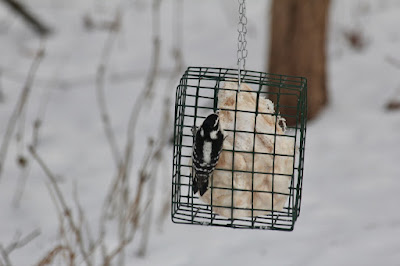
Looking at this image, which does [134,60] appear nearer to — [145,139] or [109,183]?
[145,139]

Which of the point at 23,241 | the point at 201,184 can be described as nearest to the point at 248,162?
the point at 201,184

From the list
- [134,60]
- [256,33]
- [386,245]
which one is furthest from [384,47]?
[386,245]

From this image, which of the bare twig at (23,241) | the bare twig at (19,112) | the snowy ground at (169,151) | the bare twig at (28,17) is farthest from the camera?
the bare twig at (28,17)

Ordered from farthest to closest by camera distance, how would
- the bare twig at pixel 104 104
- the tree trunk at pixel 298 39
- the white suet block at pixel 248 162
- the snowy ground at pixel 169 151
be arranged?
the tree trunk at pixel 298 39 → the snowy ground at pixel 169 151 → the bare twig at pixel 104 104 → the white suet block at pixel 248 162

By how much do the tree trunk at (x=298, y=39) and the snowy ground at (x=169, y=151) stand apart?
63cm

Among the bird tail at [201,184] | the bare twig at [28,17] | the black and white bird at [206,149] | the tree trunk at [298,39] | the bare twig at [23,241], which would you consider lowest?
the bare twig at [23,241]

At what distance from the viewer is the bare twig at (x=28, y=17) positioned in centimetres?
881

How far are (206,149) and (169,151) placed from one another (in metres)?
3.87

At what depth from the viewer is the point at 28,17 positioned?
9.30 meters

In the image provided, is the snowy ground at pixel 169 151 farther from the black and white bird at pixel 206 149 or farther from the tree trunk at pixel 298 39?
the black and white bird at pixel 206 149

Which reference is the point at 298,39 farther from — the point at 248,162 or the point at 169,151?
the point at 248,162

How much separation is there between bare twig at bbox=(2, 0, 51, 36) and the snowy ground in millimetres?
165

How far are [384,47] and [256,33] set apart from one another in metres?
2.04

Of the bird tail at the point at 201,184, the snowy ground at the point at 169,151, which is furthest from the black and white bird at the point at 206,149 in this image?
the snowy ground at the point at 169,151
